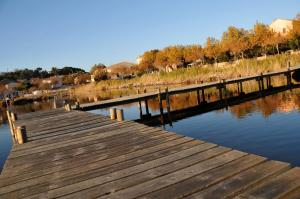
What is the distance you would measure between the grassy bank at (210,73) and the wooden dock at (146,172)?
41.9 metres

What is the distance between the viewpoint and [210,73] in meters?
59.8

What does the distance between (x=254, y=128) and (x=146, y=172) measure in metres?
12.9

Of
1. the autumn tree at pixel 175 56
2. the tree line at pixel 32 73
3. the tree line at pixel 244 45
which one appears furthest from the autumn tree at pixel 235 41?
the tree line at pixel 32 73

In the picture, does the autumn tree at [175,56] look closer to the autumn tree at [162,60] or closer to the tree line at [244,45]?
the tree line at [244,45]

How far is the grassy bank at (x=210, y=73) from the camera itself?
46.9 meters

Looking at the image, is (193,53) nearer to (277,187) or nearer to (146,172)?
(146,172)

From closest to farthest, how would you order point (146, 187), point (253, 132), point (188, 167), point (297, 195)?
1. point (297, 195)
2. point (146, 187)
3. point (188, 167)
4. point (253, 132)

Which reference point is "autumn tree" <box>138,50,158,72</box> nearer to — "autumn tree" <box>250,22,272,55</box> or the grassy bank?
the grassy bank

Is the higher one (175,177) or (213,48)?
(213,48)

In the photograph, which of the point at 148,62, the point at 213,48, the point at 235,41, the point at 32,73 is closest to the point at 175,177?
the point at 235,41

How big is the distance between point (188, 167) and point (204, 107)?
71.6 feet

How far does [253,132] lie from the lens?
16.1 meters

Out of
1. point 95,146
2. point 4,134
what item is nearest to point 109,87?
point 4,134

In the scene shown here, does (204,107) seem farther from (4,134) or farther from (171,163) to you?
(171,163)
